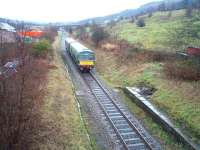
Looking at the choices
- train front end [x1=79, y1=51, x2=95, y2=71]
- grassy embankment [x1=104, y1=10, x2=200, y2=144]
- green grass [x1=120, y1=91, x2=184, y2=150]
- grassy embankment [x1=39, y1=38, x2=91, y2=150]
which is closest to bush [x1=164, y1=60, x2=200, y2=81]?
grassy embankment [x1=104, y1=10, x2=200, y2=144]

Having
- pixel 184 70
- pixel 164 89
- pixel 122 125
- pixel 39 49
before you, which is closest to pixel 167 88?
pixel 164 89

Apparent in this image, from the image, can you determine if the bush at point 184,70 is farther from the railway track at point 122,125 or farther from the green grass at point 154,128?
the railway track at point 122,125

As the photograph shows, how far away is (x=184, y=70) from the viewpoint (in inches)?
951

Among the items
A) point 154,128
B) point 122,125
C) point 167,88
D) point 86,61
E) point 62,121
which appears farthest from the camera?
point 86,61

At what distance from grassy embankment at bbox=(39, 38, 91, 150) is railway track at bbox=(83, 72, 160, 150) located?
191cm

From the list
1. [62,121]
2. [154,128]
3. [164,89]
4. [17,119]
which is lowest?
[154,128]

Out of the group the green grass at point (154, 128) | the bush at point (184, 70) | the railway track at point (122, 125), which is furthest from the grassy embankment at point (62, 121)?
the bush at point (184, 70)

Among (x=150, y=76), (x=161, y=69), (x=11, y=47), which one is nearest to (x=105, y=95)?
(x=150, y=76)

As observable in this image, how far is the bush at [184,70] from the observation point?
2320 cm

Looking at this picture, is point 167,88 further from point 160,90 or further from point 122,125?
point 122,125

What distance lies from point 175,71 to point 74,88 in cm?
862

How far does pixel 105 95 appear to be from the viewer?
24.3 meters

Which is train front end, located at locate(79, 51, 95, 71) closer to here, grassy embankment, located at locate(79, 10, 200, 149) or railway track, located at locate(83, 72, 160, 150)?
grassy embankment, located at locate(79, 10, 200, 149)

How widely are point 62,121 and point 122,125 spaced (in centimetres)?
358
